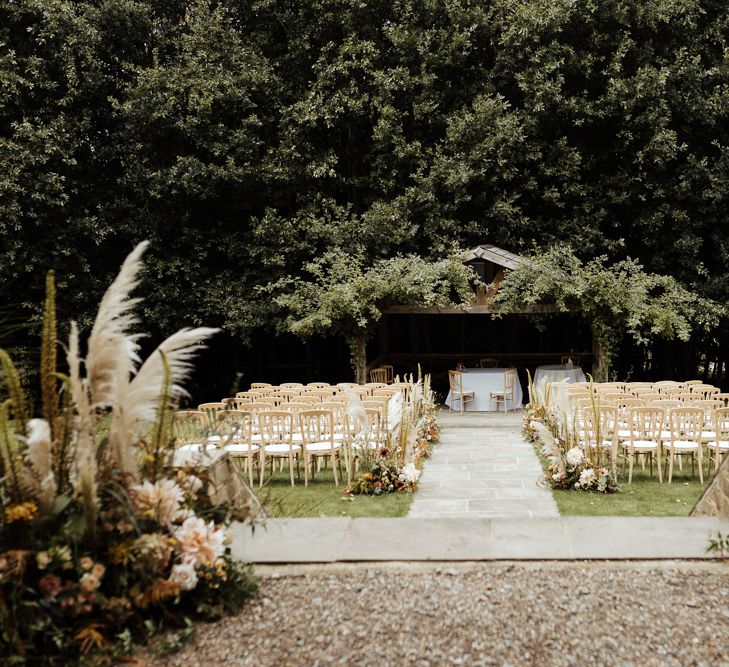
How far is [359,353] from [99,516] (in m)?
12.8

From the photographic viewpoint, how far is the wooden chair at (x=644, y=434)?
8.41 meters

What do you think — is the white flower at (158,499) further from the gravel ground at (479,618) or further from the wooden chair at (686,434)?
the wooden chair at (686,434)

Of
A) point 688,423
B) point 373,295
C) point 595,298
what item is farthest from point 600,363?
point 688,423

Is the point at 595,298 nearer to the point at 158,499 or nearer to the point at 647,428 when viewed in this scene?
the point at 647,428

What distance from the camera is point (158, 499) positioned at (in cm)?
382

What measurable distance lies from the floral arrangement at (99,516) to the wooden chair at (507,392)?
1277 centimetres

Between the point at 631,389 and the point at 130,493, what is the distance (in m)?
9.77

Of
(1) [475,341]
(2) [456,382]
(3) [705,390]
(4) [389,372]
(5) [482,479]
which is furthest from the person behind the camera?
(1) [475,341]

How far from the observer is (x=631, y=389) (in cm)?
1188

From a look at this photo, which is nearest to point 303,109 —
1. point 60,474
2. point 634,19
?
point 634,19

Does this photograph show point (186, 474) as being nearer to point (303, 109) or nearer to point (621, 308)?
point (621, 308)

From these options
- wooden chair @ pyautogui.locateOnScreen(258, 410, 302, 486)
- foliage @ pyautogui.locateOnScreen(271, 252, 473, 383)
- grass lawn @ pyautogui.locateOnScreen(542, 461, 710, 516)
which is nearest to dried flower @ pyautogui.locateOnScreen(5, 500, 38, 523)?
wooden chair @ pyautogui.locateOnScreen(258, 410, 302, 486)

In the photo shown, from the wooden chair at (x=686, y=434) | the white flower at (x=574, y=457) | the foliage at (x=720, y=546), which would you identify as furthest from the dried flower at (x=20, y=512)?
the wooden chair at (x=686, y=434)

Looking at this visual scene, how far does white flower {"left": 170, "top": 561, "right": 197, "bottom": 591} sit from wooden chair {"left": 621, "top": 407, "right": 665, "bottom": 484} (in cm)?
601
